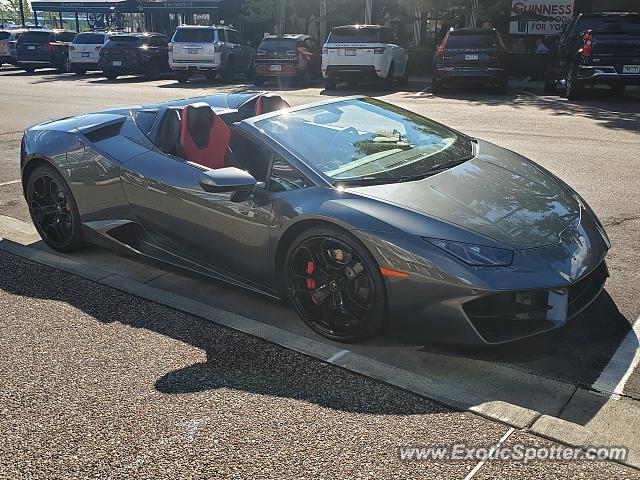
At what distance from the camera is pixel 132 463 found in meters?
2.75

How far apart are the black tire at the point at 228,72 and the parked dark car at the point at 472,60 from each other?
321 inches

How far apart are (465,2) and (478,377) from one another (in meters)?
22.8

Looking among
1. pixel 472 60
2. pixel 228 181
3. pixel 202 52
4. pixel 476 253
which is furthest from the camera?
pixel 202 52

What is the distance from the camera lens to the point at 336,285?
3.67m

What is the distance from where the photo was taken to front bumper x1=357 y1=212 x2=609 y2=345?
10.7 feet

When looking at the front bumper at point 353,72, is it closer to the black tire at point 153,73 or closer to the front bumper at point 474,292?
the black tire at point 153,73

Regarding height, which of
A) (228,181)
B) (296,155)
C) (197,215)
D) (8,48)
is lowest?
(197,215)

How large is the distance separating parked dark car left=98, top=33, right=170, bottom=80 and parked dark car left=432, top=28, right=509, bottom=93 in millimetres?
11707

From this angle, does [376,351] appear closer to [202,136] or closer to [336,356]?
[336,356]

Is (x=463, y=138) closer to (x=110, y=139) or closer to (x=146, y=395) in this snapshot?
(x=110, y=139)

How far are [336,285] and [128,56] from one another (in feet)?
73.3

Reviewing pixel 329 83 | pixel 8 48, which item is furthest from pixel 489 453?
pixel 8 48

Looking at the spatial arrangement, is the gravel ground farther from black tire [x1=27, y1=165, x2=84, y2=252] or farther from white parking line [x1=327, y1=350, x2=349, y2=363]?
black tire [x1=27, y1=165, x2=84, y2=252]

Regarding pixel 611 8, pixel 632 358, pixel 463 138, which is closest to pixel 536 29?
pixel 611 8
